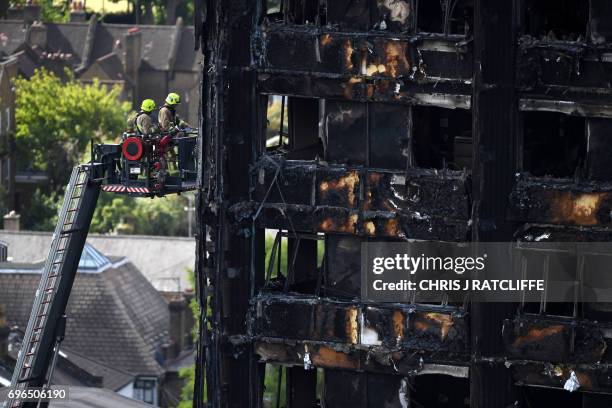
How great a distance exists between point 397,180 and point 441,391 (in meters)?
4.58

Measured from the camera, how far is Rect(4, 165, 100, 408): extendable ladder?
35750 mm

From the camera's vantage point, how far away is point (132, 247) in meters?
98.8

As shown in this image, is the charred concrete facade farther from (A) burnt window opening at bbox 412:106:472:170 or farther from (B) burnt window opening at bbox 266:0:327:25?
(B) burnt window opening at bbox 266:0:327:25

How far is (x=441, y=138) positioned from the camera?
1289 inches

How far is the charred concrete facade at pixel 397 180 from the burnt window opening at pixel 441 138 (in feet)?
0.19

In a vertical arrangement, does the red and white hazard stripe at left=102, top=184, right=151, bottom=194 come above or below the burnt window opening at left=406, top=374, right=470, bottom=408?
above

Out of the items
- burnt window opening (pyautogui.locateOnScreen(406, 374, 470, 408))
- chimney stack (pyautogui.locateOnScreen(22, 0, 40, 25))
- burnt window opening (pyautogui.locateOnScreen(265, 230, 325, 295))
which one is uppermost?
burnt window opening (pyautogui.locateOnScreen(265, 230, 325, 295))

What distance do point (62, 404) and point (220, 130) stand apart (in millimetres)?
14470

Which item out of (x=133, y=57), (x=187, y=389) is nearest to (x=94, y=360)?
(x=187, y=389)

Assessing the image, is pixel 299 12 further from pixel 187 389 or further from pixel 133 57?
pixel 133 57

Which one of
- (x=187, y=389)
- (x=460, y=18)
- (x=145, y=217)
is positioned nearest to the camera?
(x=460, y=18)

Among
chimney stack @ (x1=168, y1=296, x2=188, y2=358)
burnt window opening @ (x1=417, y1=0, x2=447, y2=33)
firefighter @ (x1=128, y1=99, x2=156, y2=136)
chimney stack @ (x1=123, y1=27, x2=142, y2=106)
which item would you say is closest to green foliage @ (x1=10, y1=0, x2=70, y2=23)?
chimney stack @ (x1=123, y1=27, x2=142, y2=106)

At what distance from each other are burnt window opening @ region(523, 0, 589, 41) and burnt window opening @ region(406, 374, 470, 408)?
5.62 metres

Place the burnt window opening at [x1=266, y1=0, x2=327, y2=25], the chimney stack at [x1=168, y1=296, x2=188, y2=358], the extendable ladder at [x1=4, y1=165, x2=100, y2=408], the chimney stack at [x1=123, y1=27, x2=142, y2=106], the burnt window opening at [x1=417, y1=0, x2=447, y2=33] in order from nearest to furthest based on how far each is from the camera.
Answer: the burnt window opening at [x1=266, y1=0, x2=327, y2=25] < the burnt window opening at [x1=417, y1=0, x2=447, y2=33] < the extendable ladder at [x1=4, y1=165, x2=100, y2=408] < the chimney stack at [x1=168, y1=296, x2=188, y2=358] < the chimney stack at [x1=123, y1=27, x2=142, y2=106]
